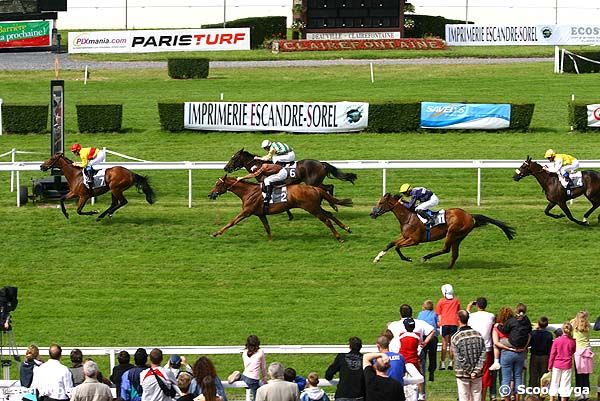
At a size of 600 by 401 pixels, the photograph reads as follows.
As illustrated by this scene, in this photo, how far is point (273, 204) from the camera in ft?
64.8

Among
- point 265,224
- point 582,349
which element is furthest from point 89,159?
point 582,349

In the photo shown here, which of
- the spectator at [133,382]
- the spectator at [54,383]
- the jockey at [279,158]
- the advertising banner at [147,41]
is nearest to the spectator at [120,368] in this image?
the spectator at [133,382]

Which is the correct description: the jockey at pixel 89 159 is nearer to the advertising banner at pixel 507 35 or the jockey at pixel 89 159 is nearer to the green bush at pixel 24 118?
the green bush at pixel 24 118

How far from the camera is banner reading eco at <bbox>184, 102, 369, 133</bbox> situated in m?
28.4

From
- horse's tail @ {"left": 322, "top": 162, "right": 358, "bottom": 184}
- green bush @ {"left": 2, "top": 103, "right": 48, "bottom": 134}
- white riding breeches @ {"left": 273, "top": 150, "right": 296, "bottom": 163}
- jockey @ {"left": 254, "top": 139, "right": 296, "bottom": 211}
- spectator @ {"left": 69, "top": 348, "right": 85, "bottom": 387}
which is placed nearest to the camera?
spectator @ {"left": 69, "top": 348, "right": 85, "bottom": 387}

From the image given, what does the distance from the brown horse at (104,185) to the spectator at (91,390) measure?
10.9 metres

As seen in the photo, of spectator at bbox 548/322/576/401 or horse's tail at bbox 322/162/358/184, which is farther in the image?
horse's tail at bbox 322/162/358/184

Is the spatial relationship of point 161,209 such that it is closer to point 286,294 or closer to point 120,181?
point 120,181

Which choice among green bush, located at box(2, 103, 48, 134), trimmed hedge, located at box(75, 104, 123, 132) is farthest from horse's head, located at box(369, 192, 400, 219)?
green bush, located at box(2, 103, 48, 134)

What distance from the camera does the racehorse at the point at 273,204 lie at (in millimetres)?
19766

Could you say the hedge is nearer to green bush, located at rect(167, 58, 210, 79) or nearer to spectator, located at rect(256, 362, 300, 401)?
green bush, located at rect(167, 58, 210, 79)

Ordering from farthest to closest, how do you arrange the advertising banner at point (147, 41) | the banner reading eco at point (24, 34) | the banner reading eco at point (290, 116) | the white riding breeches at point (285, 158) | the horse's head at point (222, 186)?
the advertising banner at point (147, 41) → the banner reading eco at point (24, 34) → the banner reading eco at point (290, 116) → the white riding breeches at point (285, 158) → the horse's head at point (222, 186)

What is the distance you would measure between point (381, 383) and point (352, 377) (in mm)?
373

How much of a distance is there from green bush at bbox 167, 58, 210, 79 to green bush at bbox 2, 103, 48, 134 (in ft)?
27.1
